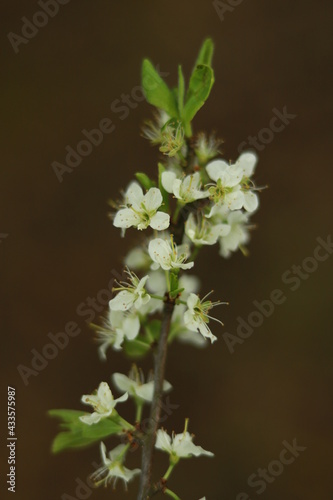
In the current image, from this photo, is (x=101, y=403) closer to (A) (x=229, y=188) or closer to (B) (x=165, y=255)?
(B) (x=165, y=255)

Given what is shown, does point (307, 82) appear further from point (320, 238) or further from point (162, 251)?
point (162, 251)

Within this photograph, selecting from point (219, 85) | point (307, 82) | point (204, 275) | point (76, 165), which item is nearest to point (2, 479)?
point (204, 275)

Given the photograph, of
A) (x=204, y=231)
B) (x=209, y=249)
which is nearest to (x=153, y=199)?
(x=204, y=231)

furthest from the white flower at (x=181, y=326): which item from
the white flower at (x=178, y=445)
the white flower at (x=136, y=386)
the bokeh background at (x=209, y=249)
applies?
the bokeh background at (x=209, y=249)

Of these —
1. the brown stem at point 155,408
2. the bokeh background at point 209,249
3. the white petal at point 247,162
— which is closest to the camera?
the brown stem at point 155,408

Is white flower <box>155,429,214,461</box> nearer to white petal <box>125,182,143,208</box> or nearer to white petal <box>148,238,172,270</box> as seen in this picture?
white petal <box>148,238,172,270</box>

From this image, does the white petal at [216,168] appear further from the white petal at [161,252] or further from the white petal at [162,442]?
the white petal at [162,442]
